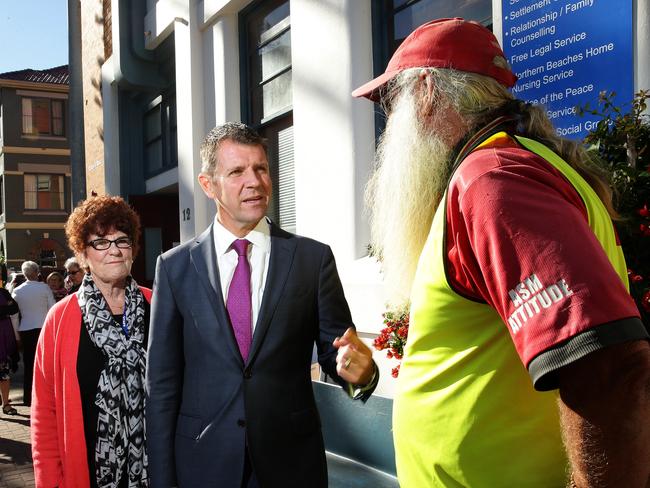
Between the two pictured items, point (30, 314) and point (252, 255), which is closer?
point (252, 255)

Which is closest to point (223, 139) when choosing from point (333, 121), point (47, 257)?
point (333, 121)

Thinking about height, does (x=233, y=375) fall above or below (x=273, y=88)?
Answer: below

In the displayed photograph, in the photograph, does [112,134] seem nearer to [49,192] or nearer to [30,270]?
[30,270]

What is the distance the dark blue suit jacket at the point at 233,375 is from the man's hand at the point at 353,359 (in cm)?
34

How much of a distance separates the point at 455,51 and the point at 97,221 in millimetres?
1939

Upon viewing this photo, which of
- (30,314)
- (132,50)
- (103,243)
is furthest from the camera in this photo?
(132,50)

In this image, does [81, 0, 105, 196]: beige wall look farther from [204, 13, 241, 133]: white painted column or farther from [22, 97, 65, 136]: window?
[22, 97, 65, 136]: window

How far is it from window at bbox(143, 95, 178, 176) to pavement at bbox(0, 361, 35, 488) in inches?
155

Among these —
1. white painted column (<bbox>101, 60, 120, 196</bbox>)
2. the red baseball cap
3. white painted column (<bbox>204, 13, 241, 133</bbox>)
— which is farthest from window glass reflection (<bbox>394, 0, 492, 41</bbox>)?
white painted column (<bbox>101, 60, 120, 196</bbox>)

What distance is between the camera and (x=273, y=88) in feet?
21.8

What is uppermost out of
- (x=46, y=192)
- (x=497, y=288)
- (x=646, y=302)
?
(x=46, y=192)

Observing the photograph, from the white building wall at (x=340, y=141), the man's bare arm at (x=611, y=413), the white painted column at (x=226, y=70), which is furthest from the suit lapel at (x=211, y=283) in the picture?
the white painted column at (x=226, y=70)

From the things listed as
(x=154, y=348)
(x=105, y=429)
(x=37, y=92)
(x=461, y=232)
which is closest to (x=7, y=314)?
(x=105, y=429)

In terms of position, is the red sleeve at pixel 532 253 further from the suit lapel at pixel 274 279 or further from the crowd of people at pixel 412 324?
the suit lapel at pixel 274 279
